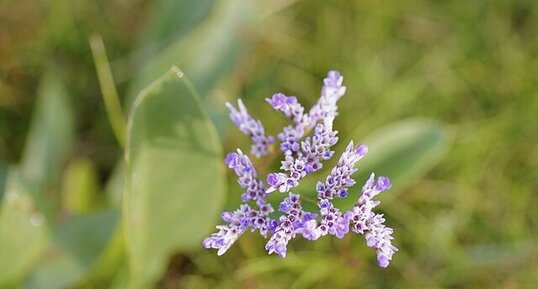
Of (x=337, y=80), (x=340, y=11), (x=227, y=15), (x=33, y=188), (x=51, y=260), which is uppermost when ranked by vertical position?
(x=340, y=11)

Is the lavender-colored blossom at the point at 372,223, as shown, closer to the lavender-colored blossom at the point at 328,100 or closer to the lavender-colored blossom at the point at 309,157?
the lavender-colored blossom at the point at 309,157

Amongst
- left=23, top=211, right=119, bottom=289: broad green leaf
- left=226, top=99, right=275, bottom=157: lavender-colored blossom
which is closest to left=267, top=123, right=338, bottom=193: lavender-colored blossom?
left=226, top=99, right=275, bottom=157: lavender-colored blossom

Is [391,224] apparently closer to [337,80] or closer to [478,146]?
[478,146]

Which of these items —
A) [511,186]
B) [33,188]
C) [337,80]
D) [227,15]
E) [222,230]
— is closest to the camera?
[222,230]

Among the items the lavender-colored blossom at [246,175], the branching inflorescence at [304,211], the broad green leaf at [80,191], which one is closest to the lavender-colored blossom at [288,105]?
the branching inflorescence at [304,211]

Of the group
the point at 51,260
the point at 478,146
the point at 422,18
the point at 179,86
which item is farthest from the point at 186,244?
the point at 422,18

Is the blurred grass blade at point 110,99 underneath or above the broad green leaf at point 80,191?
above

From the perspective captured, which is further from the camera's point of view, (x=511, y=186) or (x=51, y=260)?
(x=511, y=186)
